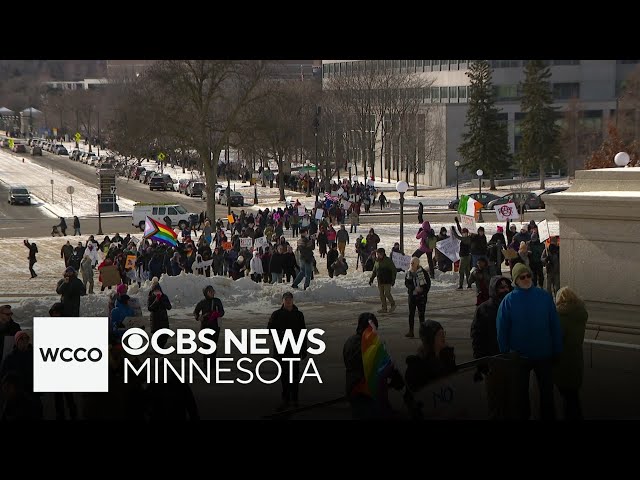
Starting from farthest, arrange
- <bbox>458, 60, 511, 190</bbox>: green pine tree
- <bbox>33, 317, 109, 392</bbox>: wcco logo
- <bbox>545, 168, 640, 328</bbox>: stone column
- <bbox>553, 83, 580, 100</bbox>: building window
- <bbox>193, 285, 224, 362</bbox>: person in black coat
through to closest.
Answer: <bbox>553, 83, 580, 100</bbox>: building window → <bbox>458, 60, 511, 190</bbox>: green pine tree → <bbox>193, 285, 224, 362</bbox>: person in black coat → <bbox>545, 168, 640, 328</bbox>: stone column → <bbox>33, 317, 109, 392</bbox>: wcco logo

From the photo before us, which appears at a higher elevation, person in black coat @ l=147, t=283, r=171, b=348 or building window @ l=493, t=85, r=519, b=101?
building window @ l=493, t=85, r=519, b=101

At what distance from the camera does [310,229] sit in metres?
34.1

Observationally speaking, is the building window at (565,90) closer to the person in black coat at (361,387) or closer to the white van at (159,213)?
the white van at (159,213)

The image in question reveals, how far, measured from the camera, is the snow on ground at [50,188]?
6166 centimetres

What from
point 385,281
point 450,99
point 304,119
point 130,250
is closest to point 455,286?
point 385,281

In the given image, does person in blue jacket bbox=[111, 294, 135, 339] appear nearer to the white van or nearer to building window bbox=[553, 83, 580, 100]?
the white van

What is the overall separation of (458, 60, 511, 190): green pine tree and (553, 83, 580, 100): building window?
7.92 m

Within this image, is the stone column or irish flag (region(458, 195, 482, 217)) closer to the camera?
the stone column

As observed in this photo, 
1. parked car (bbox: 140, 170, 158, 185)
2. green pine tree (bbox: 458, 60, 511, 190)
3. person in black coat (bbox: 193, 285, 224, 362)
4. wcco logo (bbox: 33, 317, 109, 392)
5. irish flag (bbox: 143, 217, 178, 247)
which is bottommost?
wcco logo (bbox: 33, 317, 109, 392)

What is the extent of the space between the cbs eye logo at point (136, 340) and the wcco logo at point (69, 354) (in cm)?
29

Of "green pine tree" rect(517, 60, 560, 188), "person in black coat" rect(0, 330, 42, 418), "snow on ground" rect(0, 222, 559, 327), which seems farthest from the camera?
"green pine tree" rect(517, 60, 560, 188)

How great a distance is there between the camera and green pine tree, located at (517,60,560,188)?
227ft

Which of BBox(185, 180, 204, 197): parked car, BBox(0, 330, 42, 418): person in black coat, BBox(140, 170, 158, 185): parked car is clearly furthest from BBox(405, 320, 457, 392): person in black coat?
BBox(140, 170, 158, 185): parked car
